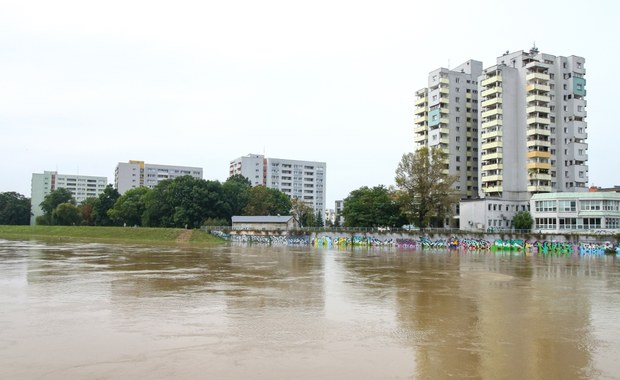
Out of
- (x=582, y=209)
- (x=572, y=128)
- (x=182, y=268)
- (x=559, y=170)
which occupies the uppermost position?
(x=572, y=128)

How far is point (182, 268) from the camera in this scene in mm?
36438

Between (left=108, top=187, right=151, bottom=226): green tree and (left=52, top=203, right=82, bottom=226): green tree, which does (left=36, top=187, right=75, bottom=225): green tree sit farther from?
(left=108, top=187, right=151, bottom=226): green tree

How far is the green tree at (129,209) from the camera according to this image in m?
111

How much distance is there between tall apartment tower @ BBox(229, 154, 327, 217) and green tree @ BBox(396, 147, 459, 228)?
106 meters

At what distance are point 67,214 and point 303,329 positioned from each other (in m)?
123

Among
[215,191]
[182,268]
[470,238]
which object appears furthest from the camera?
[215,191]

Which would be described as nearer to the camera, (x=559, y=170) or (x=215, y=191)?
(x=559, y=170)

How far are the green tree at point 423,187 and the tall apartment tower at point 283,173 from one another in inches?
4155

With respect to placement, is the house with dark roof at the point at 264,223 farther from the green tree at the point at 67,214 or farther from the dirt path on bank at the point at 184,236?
the green tree at the point at 67,214

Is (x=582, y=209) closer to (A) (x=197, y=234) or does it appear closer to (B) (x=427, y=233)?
(B) (x=427, y=233)

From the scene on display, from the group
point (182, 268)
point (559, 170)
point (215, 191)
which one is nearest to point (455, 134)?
point (559, 170)

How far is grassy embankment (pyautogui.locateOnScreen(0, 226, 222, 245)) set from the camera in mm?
85375

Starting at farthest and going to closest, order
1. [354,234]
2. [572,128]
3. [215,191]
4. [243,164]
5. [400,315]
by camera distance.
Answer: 1. [243,164]
2. [215,191]
3. [572,128]
4. [354,234]
5. [400,315]

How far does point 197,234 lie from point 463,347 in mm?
77622
